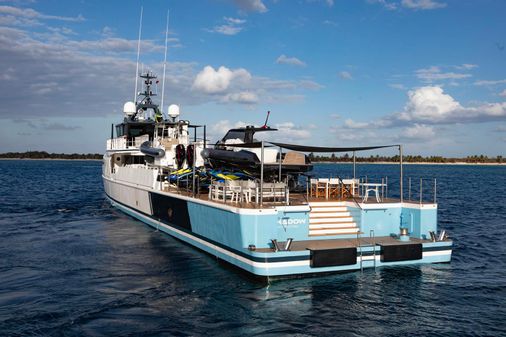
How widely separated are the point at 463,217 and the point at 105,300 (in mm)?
24778

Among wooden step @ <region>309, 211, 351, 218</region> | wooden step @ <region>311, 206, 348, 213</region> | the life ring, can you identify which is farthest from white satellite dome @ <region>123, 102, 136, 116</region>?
wooden step @ <region>309, 211, 351, 218</region>

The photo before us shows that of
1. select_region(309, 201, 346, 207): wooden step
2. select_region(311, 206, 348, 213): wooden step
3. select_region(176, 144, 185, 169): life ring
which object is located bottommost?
select_region(311, 206, 348, 213): wooden step

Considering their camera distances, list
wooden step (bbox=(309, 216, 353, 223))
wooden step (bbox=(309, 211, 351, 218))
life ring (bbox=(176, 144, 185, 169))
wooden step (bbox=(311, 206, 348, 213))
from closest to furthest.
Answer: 1. wooden step (bbox=(309, 216, 353, 223))
2. wooden step (bbox=(309, 211, 351, 218))
3. wooden step (bbox=(311, 206, 348, 213))
4. life ring (bbox=(176, 144, 185, 169))

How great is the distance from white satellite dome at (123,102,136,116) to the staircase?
739 inches

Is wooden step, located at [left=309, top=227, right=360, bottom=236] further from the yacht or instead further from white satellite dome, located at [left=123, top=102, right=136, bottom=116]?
white satellite dome, located at [left=123, top=102, right=136, bottom=116]

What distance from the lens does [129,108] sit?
31.3 m

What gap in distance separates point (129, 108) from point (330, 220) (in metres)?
19.7

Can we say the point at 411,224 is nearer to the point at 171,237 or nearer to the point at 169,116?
the point at 171,237

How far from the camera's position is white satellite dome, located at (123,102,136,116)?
102 ft

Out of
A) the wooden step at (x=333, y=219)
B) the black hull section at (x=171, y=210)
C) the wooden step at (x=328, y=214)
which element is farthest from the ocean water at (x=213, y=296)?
the wooden step at (x=328, y=214)

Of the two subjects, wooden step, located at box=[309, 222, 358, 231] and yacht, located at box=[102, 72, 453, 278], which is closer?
yacht, located at box=[102, 72, 453, 278]

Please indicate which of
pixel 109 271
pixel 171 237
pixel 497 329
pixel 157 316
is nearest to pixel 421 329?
pixel 497 329

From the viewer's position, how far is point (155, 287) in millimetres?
13484

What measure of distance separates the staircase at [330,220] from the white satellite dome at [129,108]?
18.8 meters
